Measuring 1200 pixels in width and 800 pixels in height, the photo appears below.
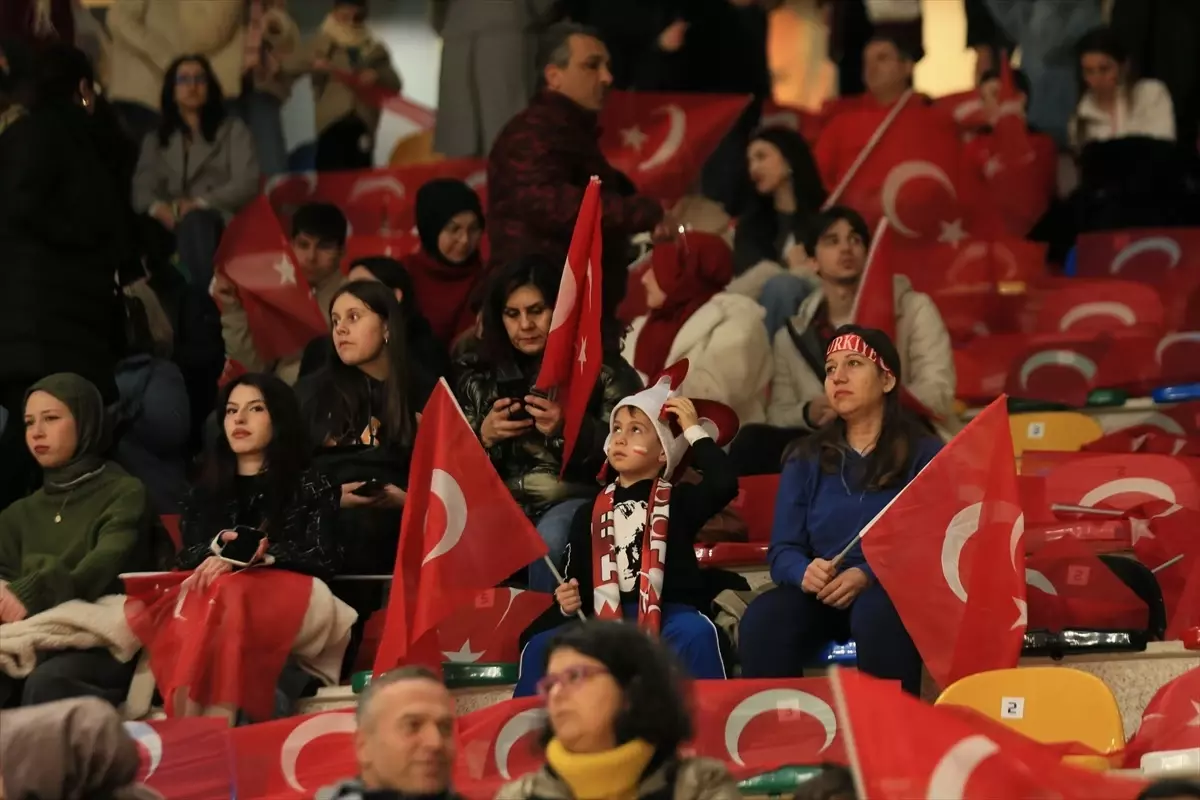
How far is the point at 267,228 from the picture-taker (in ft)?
32.6

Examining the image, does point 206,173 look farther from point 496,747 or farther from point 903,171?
point 496,747

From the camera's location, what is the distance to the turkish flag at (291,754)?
654 cm

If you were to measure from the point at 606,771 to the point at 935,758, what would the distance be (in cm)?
69

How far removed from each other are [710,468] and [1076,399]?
10.7 ft

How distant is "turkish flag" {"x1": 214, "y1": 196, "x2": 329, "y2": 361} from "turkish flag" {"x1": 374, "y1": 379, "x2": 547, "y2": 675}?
7.94 feet

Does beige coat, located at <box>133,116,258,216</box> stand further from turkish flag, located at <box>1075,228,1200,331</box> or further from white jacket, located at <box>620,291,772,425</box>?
turkish flag, located at <box>1075,228,1200,331</box>

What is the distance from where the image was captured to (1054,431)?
362 inches

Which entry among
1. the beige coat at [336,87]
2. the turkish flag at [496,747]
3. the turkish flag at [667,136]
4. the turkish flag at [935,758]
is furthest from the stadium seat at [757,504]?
the beige coat at [336,87]

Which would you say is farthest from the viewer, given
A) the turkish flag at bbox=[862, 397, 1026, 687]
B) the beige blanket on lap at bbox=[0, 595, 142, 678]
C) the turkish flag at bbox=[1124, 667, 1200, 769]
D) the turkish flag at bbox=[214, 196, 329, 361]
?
the turkish flag at bbox=[214, 196, 329, 361]

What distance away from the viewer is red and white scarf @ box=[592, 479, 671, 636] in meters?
6.89

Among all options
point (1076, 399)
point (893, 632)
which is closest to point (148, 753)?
point (893, 632)

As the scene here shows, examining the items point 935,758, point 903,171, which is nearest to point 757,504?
point 935,758

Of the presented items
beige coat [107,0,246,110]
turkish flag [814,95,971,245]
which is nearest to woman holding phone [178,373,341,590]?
turkish flag [814,95,971,245]

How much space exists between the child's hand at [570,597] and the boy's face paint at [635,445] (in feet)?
1.18
